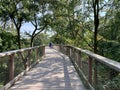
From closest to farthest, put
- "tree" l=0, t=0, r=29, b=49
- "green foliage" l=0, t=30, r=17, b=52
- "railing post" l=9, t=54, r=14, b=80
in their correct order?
"railing post" l=9, t=54, r=14, b=80 < "tree" l=0, t=0, r=29, b=49 < "green foliage" l=0, t=30, r=17, b=52

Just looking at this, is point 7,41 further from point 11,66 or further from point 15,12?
point 11,66

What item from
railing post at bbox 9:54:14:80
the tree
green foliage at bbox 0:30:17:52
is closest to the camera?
railing post at bbox 9:54:14:80

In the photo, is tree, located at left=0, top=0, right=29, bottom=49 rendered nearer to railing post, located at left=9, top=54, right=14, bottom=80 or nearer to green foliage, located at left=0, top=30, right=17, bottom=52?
green foliage, located at left=0, top=30, right=17, bottom=52

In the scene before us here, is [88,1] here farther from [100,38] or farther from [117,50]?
[100,38]

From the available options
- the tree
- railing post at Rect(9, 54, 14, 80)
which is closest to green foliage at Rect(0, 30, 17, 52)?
the tree

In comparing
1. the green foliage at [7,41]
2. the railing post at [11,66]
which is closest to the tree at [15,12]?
the green foliage at [7,41]

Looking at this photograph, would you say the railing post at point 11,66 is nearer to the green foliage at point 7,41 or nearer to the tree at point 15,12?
the tree at point 15,12

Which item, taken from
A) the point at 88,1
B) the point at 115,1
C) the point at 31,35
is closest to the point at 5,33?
the point at 31,35

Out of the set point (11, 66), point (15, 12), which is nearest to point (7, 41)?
point (15, 12)

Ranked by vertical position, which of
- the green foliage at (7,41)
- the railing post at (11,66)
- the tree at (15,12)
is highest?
the tree at (15,12)

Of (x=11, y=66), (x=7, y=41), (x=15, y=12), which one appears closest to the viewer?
(x=11, y=66)

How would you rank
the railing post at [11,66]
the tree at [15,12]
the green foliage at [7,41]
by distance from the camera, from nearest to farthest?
the railing post at [11,66], the tree at [15,12], the green foliage at [7,41]

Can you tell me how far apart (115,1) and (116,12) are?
1.86 ft

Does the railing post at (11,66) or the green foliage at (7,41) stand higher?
the green foliage at (7,41)
